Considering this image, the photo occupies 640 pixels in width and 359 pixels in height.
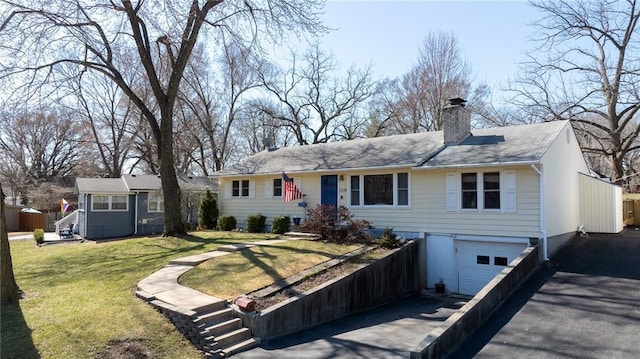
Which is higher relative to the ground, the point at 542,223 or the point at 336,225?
the point at 542,223

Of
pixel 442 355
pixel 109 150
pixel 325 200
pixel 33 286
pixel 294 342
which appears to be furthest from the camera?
pixel 109 150

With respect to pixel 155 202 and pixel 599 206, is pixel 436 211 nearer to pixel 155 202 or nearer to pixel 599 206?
pixel 599 206

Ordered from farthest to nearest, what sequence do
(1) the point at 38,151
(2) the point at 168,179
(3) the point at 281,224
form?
(1) the point at 38,151, (2) the point at 168,179, (3) the point at 281,224

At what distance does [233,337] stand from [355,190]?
9.43m

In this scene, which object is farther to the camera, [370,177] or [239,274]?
[370,177]

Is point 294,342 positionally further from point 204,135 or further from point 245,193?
point 204,135

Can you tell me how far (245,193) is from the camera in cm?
2056

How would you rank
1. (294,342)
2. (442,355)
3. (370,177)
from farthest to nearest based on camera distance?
(370,177) → (294,342) → (442,355)

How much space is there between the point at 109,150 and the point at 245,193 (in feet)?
82.9

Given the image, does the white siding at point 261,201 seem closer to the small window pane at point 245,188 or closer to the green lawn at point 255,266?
the small window pane at point 245,188

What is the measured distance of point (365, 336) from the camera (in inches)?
345

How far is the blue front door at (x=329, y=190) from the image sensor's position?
667 inches

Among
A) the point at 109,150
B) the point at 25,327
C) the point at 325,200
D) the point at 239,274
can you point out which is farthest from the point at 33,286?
the point at 109,150

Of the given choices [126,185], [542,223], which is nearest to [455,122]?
[542,223]
